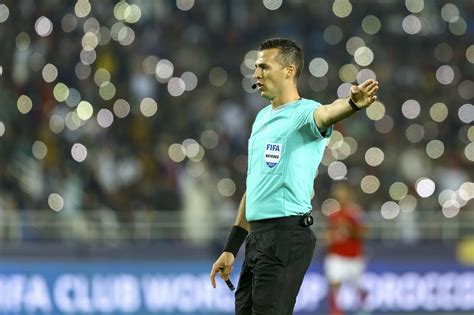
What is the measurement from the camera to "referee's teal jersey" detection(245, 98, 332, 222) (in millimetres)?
6738

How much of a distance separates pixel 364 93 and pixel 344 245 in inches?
415

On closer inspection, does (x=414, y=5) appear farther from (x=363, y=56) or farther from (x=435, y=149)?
(x=435, y=149)

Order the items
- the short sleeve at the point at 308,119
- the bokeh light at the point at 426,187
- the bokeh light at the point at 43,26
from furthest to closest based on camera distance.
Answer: the bokeh light at the point at 43,26 < the bokeh light at the point at 426,187 < the short sleeve at the point at 308,119

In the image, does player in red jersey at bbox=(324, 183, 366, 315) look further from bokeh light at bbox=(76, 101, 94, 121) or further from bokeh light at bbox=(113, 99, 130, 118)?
bokeh light at bbox=(76, 101, 94, 121)

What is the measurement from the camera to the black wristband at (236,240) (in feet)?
23.6

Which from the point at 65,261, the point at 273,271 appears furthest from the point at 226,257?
the point at 65,261

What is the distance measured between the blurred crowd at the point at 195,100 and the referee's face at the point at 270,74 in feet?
32.9

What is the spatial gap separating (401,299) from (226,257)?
1095 centimetres

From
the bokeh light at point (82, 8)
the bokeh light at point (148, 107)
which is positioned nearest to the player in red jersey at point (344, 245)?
the bokeh light at point (148, 107)

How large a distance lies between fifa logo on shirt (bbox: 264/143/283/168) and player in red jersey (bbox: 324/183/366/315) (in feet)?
30.5

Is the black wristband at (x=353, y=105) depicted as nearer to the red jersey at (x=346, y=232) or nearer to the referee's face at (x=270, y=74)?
the referee's face at (x=270, y=74)

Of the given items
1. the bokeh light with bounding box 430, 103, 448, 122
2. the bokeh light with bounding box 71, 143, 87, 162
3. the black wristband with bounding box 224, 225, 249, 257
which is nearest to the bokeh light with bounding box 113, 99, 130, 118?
the bokeh light with bounding box 71, 143, 87, 162

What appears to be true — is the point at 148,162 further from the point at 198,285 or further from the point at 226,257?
the point at 226,257

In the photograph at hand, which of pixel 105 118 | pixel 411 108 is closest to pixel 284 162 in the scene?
pixel 105 118
